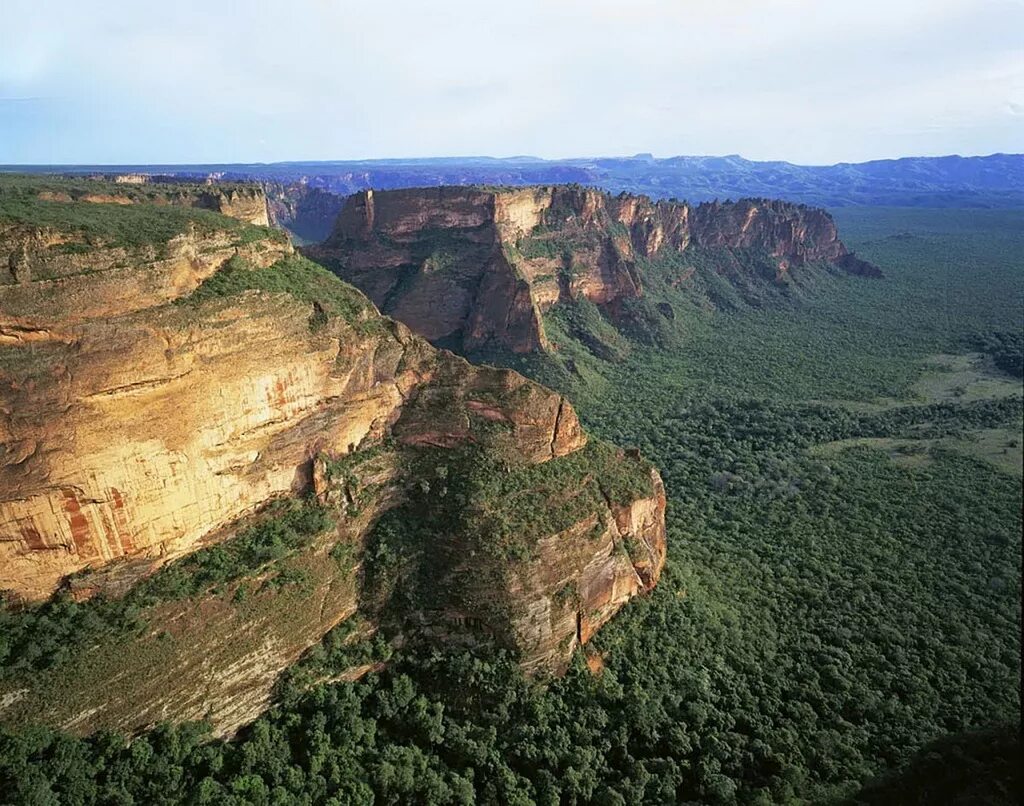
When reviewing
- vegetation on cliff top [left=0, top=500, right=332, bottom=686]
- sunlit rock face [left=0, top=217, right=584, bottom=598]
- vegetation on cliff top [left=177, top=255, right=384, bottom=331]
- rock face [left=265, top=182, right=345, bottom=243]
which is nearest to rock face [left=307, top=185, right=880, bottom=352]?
vegetation on cliff top [left=177, top=255, right=384, bottom=331]

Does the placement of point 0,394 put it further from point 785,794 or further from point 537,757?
point 785,794

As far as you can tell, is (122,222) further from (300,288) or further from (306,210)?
(306,210)

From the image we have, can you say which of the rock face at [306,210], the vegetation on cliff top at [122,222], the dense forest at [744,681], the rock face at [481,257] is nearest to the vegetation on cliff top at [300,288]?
the vegetation on cliff top at [122,222]

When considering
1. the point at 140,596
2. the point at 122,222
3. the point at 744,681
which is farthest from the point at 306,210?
the point at 744,681

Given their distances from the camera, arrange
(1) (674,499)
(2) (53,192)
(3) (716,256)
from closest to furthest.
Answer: (2) (53,192) < (1) (674,499) < (3) (716,256)

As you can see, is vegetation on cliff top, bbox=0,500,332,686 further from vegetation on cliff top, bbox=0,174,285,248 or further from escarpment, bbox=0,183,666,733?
vegetation on cliff top, bbox=0,174,285,248

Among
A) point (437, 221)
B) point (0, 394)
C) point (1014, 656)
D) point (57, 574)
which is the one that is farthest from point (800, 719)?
point (437, 221)
